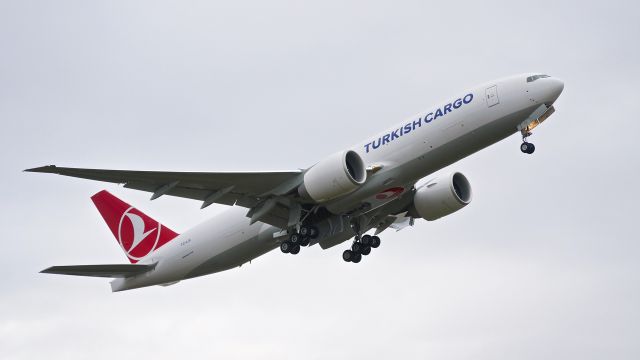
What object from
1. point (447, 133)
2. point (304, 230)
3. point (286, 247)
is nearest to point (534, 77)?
point (447, 133)

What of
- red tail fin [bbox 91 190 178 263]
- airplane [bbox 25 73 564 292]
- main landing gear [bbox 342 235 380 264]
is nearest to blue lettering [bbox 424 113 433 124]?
airplane [bbox 25 73 564 292]

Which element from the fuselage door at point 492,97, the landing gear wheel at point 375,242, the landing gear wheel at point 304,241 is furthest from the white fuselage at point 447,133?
the landing gear wheel at point 375,242

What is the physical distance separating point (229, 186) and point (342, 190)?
13.7ft

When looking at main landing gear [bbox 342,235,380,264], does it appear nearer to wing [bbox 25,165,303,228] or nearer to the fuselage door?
wing [bbox 25,165,303,228]

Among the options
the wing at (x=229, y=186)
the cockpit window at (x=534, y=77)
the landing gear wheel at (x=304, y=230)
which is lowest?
the landing gear wheel at (x=304, y=230)

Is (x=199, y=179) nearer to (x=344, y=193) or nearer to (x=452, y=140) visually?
(x=344, y=193)

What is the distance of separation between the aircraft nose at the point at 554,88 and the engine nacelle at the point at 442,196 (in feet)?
21.1

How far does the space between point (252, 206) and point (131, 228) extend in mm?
9117

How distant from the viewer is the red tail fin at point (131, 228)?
38.9 m

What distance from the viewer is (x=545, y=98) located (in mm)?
30000

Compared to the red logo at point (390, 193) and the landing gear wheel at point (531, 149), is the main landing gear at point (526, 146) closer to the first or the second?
the landing gear wheel at point (531, 149)

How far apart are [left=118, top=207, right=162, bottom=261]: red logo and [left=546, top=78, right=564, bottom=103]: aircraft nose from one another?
1775 cm

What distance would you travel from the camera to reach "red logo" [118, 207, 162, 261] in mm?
38938

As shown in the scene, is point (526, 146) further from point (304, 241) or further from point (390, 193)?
point (304, 241)
